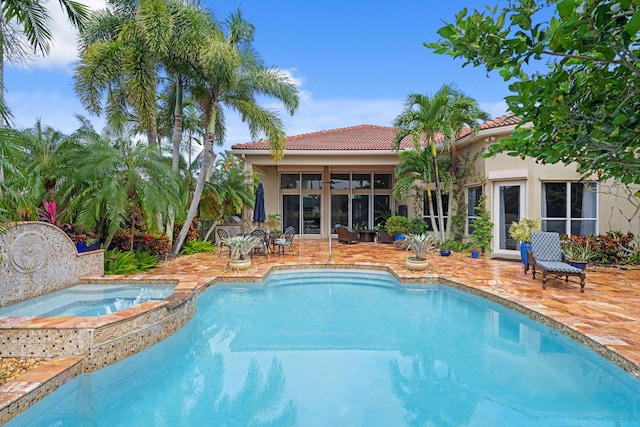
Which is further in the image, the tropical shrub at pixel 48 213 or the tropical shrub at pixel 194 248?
the tropical shrub at pixel 194 248

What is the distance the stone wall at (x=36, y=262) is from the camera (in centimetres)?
705

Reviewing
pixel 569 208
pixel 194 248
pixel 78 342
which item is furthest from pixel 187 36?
pixel 569 208

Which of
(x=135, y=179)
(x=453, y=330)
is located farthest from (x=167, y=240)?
(x=453, y=330)

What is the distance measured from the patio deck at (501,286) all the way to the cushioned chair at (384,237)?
1.80 m

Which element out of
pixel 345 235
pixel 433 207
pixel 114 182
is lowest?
pixel 345 235

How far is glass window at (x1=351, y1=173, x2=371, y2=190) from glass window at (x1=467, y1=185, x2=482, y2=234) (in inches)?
253

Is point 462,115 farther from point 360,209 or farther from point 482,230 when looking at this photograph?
point 360,209

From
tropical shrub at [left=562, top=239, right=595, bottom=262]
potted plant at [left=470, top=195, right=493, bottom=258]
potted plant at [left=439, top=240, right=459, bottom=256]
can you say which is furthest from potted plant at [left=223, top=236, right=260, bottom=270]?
tropical shrub at [left=562, top=239, right=595, bottom=262]

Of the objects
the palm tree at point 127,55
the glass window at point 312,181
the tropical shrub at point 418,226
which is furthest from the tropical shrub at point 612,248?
the palm tree at point 127,55

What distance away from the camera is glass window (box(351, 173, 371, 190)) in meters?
19.8

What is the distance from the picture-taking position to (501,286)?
8398mm

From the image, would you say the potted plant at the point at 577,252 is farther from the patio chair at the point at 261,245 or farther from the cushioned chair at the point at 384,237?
the patio chair at the point at 261,245

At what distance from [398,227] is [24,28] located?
14447mm

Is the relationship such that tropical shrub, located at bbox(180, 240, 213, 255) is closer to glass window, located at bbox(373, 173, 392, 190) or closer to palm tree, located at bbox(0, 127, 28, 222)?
palm tree, located at bbox(0, 127, 28, 222)
